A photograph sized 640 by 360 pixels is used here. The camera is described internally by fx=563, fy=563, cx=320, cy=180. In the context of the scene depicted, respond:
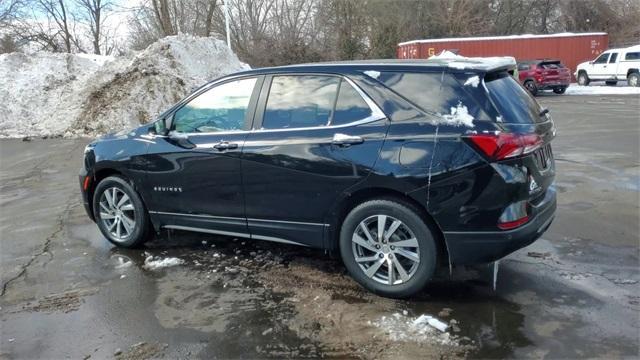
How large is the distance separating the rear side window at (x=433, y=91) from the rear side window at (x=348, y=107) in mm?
240

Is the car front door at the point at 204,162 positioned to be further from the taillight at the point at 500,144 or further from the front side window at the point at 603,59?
the front side window at the point at 603,59

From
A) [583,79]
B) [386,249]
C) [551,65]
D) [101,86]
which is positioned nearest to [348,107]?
[386,249]

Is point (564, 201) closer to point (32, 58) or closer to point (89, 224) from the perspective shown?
point (89, 224)

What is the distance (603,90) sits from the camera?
89.0 ft

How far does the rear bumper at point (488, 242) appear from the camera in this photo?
392cm

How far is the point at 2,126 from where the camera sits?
669 inches

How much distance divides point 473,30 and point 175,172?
38.6m

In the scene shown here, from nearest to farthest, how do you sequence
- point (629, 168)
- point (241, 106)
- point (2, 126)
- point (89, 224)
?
point (241, 106)
point (89, 224)
point (629, 168)
point (2, 126)

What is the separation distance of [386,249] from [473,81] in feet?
4.53

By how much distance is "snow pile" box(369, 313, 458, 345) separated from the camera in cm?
367

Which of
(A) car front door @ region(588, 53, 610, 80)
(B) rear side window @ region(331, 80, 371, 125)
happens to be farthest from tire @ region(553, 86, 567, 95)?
(B) rear side window @ region(331, 80, 371, 125)

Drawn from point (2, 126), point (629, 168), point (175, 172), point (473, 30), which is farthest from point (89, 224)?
point (473, 30)

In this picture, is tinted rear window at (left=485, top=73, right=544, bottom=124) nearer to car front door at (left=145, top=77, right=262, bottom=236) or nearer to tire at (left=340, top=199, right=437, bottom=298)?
tire at (left=340, top=199, right=437, bottom=298)

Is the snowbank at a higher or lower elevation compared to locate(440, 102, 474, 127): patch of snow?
higher
